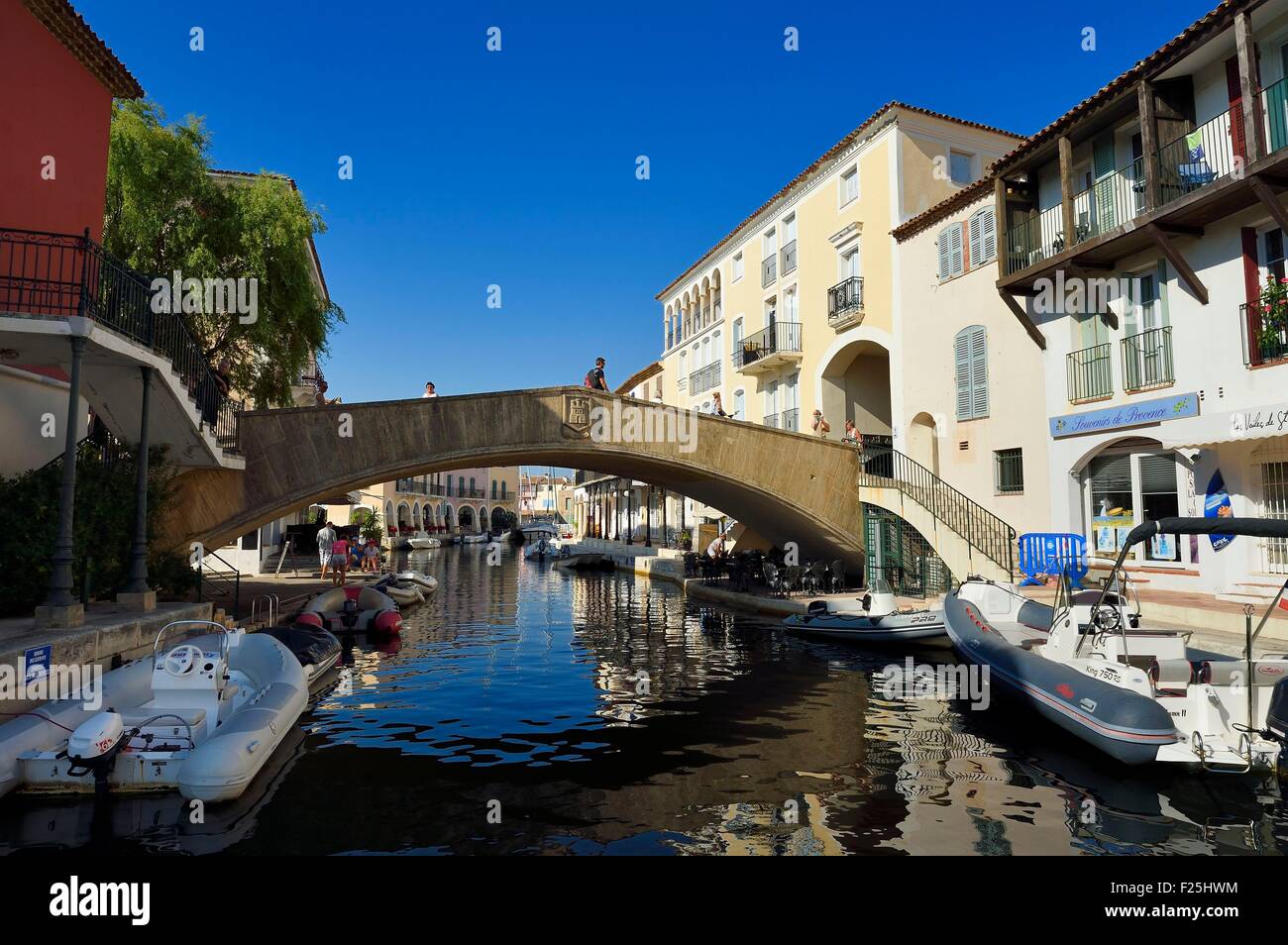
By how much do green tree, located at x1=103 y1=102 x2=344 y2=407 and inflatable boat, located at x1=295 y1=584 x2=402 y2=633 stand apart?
5367mm

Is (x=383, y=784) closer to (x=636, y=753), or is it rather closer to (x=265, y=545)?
(x=636, y=753)

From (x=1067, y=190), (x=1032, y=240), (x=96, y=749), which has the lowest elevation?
(x=96, y=749)

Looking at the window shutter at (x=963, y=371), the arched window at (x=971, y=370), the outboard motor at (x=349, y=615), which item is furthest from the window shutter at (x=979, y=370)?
the outboard motor at (x=349, y=615)

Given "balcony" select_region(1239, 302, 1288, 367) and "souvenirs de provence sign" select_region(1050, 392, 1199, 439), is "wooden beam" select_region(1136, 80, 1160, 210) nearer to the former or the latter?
"balcony" select_region(1239, 302, 1288, 367)

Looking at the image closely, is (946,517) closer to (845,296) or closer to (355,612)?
(845,296)

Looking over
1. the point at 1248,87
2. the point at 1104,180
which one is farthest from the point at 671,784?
the point at 1104,180

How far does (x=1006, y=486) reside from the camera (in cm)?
1802

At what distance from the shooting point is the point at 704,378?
117 feet

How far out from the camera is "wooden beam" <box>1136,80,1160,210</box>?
13.7 m

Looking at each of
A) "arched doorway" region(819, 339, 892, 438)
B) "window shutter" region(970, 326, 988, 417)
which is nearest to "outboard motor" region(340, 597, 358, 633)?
"arched doorway" region(819, 339, 892, 438)

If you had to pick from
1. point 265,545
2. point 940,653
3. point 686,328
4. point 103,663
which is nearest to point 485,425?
point 103,663

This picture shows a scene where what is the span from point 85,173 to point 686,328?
28.3 metres

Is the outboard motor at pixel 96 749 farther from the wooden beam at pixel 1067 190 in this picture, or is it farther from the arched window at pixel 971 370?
the arched window at pixel 971 370

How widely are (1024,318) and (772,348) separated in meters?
10.7
